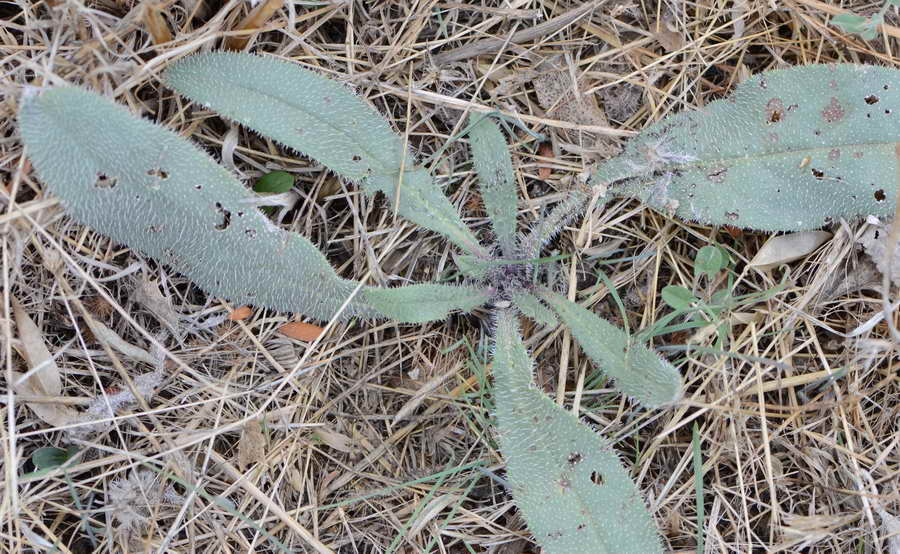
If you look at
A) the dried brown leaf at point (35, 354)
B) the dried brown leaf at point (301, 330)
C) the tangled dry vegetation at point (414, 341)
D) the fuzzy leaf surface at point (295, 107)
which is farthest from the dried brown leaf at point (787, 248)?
the dried brown leaf at point (35, 354)

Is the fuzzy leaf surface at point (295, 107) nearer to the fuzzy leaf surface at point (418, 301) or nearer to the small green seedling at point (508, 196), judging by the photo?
the small green seedling at point (508, 196)

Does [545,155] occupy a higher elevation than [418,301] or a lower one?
higher

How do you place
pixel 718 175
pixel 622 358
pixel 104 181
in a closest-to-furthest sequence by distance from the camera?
pixel 104 181 < pixel 622 358 < pixel 718 175

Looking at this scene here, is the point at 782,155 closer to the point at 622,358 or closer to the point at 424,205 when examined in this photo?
the point at 622,358

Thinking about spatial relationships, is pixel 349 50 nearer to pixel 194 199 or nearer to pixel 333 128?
pixel 333 128

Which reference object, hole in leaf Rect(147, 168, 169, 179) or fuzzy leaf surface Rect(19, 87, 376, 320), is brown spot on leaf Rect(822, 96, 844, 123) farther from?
hole in leaf Rect(147, 168, 169, 179)

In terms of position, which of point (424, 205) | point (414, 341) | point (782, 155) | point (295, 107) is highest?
point (295, 107)

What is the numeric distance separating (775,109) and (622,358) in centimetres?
74

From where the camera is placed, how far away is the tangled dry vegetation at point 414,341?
5.41ft

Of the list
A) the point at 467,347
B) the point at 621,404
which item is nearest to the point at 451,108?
the point at 467,347

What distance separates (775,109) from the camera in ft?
5.76

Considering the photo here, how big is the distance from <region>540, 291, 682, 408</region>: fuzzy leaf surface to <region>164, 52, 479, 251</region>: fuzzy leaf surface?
12.0 inches

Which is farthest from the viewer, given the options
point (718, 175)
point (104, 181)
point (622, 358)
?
point (718, 175)

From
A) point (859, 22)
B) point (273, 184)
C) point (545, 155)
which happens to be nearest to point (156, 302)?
point (273, 184)
